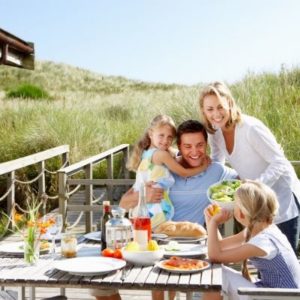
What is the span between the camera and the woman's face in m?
3.52

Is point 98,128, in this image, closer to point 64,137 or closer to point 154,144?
point 64,137

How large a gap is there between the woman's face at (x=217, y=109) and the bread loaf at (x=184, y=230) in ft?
1.95

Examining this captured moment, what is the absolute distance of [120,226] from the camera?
290cm

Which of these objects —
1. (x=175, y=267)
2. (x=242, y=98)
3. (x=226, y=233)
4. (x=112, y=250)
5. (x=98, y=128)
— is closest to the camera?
(x=175, y=267)

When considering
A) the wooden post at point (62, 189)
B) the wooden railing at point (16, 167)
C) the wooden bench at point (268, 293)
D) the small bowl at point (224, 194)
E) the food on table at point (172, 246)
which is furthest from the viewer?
the wooden railing at point (16, 167)

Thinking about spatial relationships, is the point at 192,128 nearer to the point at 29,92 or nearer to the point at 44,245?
the point at 44,245

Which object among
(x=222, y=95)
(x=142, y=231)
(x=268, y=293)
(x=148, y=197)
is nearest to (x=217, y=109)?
(x=222, y=95)

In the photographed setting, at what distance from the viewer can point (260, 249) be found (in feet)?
8.52

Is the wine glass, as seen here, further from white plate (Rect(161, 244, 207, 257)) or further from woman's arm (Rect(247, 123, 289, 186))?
woman's arm (Rect(247, 123, 289, 186))

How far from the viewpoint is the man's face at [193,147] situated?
374 centimetres

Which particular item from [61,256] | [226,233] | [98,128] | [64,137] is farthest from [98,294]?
[98,128]

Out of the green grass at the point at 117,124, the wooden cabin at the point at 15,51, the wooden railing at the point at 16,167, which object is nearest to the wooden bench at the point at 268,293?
the wooden railing at the point at 16,167

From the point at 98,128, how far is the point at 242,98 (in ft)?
9.59

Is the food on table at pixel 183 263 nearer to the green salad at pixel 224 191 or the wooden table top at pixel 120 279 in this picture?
the wooden table top at pixel 120 279
